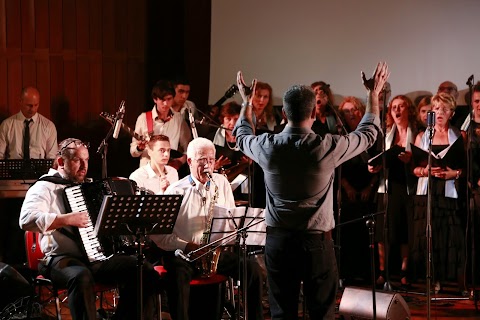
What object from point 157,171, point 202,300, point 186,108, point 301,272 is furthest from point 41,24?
point 301,272

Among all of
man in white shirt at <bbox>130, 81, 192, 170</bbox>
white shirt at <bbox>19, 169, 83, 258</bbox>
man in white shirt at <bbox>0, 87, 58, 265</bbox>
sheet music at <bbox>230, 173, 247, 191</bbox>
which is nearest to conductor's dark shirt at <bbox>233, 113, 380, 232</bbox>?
white shirt at <bbox>19, 169, 83, 258</bbox>

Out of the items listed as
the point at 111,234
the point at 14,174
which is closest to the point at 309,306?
the point at 111,234

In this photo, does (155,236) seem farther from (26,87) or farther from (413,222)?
(26,87)

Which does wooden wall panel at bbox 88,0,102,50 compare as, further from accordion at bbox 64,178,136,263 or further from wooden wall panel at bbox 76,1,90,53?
accordion at bbox 64,178,136,263

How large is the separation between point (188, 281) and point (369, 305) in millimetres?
1283

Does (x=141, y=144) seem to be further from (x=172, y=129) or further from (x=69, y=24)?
(x=69, y=24)

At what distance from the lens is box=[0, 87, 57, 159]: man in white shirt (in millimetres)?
9117

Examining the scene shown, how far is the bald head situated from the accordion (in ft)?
11.3

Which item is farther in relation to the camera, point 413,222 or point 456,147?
point 413,222

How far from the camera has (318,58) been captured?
357 inches

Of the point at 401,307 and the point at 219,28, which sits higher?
the point at 219,28

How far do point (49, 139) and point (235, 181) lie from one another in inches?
110

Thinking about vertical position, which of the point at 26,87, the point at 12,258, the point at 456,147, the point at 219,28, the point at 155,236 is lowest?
the point at 12,258

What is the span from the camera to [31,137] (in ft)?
29.9
